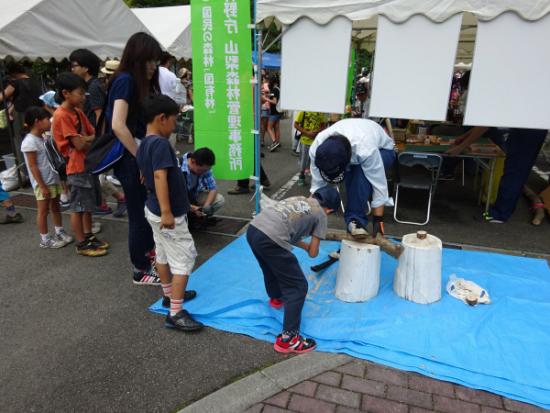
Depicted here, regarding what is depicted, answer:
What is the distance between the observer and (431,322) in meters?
2.91

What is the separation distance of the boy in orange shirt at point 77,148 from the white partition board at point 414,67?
9.96ft

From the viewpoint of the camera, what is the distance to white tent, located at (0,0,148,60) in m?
5.74

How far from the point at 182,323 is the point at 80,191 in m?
1.89

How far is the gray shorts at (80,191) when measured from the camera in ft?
12.8

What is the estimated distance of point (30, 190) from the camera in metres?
6.18

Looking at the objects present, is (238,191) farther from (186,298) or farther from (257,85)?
(186,298)

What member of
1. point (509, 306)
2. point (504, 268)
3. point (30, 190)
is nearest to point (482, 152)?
point (504, 268)

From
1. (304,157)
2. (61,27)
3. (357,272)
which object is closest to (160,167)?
(357,272)

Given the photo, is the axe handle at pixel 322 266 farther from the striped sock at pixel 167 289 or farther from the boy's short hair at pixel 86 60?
the boy's short hair at pixel 86 60

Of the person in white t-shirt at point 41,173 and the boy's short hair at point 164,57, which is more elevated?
the boy's short hair at point 164,57

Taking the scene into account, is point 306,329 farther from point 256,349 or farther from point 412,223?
point 412,223

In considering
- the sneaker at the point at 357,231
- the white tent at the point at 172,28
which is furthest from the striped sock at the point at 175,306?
the white tent at the point at 172,28

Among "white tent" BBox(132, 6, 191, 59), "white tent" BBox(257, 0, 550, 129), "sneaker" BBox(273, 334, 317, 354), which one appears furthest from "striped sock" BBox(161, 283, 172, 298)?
"white tent" BBox(132, 6, 191, 59)

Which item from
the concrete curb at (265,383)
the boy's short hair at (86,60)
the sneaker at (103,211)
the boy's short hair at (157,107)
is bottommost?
the concrete curb at (265,383)
